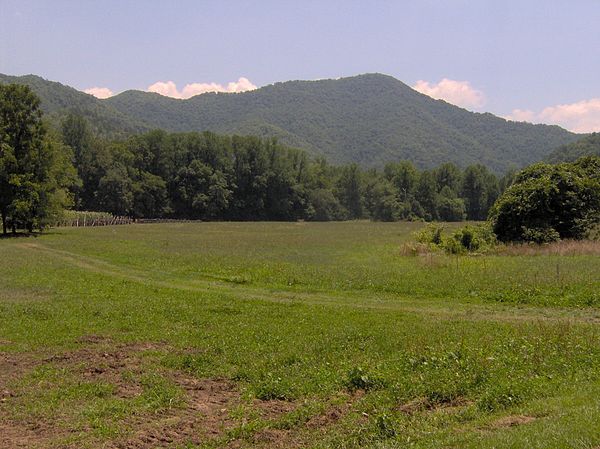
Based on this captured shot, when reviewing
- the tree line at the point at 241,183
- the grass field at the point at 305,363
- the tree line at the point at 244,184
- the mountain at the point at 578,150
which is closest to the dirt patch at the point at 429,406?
the grass field at the point at 305,363

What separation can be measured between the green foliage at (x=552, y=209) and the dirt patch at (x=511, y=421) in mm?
33320

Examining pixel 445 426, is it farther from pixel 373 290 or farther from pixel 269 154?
pixel 269 154

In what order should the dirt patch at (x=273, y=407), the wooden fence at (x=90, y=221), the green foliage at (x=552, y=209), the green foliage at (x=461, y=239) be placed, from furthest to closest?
the wooden fence at (x=90, y=221) → the green foliage at (x=552, y=209) → the green foliage at (x=461, y=239) → the dirt patch at (x=273, y=407)

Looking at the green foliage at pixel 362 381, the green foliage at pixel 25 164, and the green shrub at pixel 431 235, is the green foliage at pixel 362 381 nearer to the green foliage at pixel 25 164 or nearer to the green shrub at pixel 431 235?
the green shrub at pixel 431 235

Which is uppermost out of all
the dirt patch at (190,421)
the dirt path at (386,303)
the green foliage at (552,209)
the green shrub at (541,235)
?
the green foliage at (552,209)

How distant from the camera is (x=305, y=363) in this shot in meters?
12.4

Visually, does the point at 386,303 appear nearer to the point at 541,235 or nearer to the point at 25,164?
the point at 541,235

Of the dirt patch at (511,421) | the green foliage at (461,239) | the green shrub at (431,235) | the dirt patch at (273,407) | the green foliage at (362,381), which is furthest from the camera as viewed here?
the green shrub at (431,235)

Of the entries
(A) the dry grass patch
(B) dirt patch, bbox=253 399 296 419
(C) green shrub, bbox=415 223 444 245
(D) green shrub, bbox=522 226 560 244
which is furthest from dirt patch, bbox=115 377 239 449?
(D) green shrub, bbox=522 226 560 244

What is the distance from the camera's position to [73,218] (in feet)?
305

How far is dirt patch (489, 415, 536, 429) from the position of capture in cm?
833

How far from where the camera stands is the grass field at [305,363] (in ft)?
28.3

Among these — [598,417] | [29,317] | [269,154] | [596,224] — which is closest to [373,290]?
[29,317]

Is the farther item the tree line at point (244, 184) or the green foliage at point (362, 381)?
the tree line at point (244, 184)
